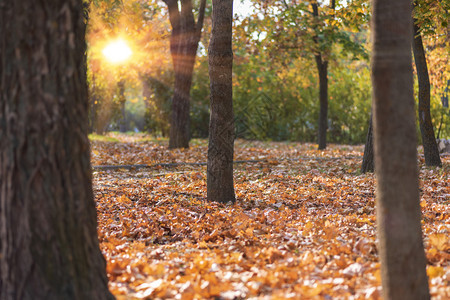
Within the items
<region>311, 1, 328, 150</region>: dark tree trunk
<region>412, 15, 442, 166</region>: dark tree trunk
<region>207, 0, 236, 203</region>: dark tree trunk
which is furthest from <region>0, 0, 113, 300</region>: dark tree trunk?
<region>311, 1, 328, 150</region>: dark tree trunk

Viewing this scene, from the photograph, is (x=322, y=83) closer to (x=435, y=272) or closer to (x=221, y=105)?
(x=221, y=105)

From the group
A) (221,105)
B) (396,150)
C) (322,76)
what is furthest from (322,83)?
(396,150)

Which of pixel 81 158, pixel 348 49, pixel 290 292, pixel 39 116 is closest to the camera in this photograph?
pixel 39 116

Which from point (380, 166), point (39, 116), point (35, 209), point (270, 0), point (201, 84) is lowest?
point (35, 209)

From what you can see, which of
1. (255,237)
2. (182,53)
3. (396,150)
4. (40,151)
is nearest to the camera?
(40,151)

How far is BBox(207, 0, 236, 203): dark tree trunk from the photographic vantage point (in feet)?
18.5

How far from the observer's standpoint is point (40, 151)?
222cm

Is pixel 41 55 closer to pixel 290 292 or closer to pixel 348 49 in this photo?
pixel 290 292

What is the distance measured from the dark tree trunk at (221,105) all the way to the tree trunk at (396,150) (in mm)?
3448

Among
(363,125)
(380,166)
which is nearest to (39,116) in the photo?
(380,166)

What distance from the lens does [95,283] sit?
2453 millimetres

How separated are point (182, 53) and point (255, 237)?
33.1 ft

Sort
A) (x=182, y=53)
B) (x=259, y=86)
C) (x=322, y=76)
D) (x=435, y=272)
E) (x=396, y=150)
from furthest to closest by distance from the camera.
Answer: (x=259, y=86) < (x=322, y=76) < (x=182, y=53) < (x=435, y=272) < (x=396, y=150)

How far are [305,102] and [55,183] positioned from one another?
18020mm
